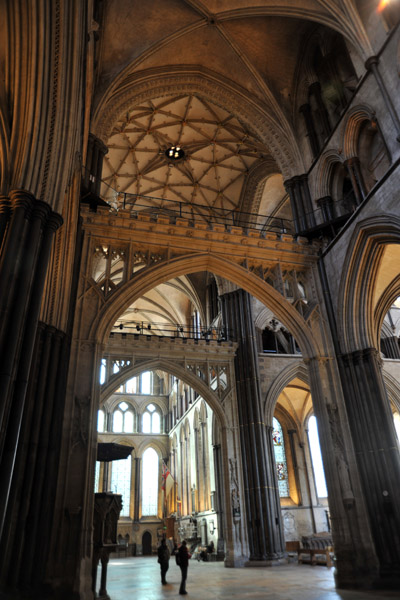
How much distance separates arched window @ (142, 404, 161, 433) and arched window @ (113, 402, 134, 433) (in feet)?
3.08

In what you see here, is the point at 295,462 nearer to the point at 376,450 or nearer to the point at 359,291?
the point at 376,450

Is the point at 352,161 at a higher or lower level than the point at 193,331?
lower

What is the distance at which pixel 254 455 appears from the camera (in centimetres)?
1636

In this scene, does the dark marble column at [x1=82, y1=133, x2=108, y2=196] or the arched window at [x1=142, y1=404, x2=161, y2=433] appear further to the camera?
the arched window at [x1=142, y1=404, x2=161, y2=433]

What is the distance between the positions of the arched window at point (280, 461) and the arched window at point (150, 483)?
12136 millimetres

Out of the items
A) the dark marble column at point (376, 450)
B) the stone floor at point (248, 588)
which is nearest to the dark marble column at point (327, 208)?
the dark marble column at point (376, 450)

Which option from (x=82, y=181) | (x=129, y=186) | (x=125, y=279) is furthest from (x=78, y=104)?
(x=129, y=186)

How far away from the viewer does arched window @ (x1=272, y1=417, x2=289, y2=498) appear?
2144cm

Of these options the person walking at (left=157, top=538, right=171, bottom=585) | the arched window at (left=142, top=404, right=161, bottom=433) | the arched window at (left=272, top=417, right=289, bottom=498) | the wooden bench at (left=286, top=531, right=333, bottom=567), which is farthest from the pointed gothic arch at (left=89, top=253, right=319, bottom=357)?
the arched window at (left=142, top=404, right=161, bottom=433)

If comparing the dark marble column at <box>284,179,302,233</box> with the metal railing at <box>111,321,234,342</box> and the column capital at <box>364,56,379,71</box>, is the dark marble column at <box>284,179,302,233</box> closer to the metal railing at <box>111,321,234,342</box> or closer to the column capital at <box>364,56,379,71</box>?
the column capital at <box>364,56,379,71</box>

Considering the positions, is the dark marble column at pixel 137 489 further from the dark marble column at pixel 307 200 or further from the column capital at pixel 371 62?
the column capital at pixel 371 62

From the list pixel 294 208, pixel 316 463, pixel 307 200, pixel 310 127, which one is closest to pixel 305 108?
pixel 310 127

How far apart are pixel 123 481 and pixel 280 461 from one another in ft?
42.9

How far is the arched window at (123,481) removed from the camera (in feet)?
97.0
